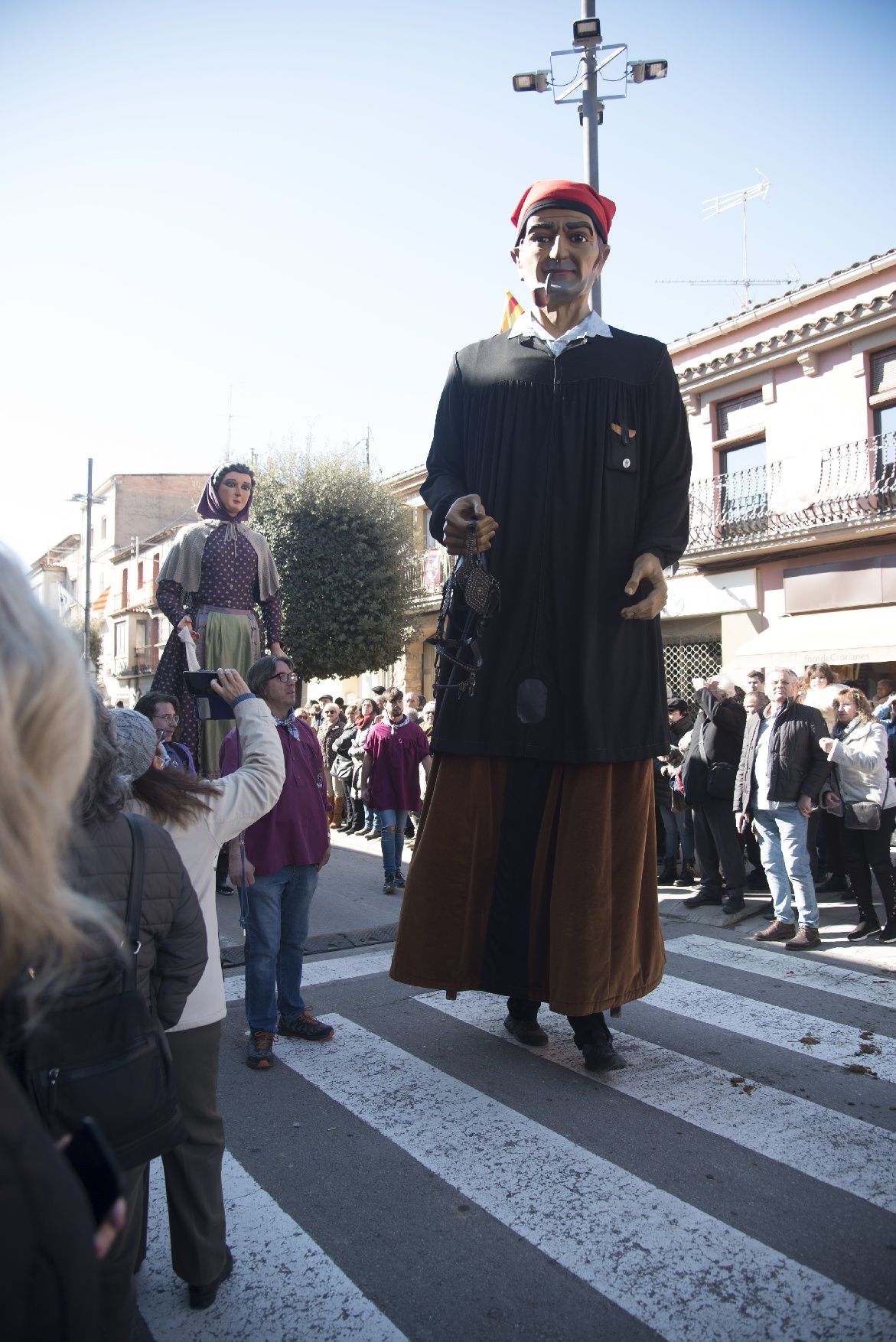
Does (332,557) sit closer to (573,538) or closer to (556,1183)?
(573,538)

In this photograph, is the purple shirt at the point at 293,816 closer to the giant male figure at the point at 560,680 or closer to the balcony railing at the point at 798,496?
the giant male figure at the point at 560,680

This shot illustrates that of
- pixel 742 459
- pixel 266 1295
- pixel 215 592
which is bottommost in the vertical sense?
pixel 266 1295

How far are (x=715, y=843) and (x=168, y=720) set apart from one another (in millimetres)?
4428

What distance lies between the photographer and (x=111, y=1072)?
1692 millimetres

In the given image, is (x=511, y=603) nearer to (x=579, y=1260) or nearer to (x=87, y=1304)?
(x=579, y=1260)

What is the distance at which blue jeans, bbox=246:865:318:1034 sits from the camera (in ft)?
14.1

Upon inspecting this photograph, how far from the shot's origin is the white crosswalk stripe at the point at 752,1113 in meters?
2.94

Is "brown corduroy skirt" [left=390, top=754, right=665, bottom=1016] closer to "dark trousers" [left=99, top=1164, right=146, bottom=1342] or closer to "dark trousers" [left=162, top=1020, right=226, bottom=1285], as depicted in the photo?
"dark trousers" [left=162, top=1020, right=226, bottom=1285]

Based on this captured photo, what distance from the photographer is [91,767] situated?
76.1 inches

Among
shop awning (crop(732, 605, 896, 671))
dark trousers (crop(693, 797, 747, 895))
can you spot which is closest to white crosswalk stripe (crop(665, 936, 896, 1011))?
dark trousers (crop(693, 797, 747, 895))

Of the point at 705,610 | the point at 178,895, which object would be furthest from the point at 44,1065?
the point at 705,610

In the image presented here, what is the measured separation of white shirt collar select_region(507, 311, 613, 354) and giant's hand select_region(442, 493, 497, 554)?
0.74 m

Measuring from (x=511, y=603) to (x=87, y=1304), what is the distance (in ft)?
10.0

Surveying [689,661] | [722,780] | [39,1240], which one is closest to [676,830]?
[722,780]
